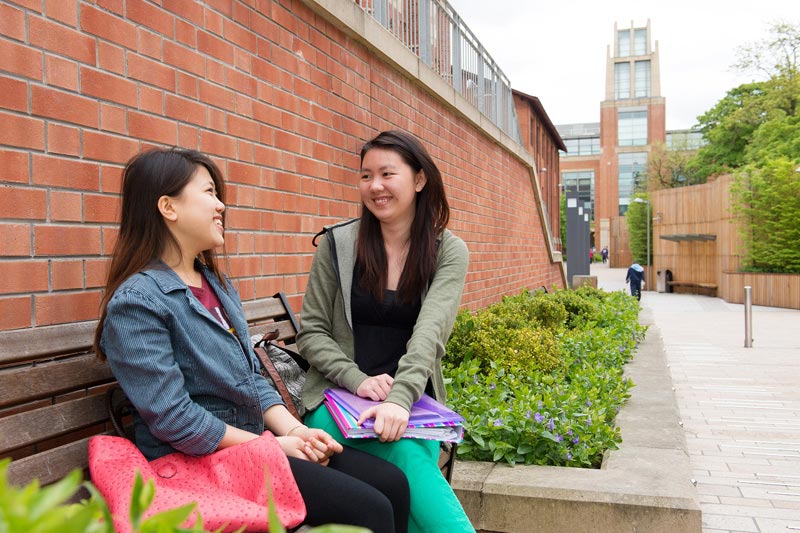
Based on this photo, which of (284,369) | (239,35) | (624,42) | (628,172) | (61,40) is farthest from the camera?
(624,42)

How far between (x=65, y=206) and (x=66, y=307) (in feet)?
1.14

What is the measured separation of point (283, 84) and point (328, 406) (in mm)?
2065

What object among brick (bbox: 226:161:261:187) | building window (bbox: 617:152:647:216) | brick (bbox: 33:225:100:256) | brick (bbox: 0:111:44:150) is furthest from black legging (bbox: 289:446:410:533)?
building window (bbox: 617:152:647:216)

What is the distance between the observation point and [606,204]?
79125mm

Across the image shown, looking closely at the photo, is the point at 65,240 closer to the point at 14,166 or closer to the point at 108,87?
the point at 14,166

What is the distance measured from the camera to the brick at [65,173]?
230 cm

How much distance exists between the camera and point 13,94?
7.18 ft

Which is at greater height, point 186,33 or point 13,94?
point 186,33

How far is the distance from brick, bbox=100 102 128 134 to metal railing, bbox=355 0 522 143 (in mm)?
3335

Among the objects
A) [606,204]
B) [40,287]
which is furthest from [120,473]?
[606,204]

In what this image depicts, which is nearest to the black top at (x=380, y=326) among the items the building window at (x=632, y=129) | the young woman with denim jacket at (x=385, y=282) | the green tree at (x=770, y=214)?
the young woman with denim jacket at (x=385, y=282)

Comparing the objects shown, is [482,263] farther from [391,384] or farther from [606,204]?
[606,204]

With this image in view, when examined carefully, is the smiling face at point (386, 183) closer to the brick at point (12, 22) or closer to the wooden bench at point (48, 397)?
the wooden bench at point (48, 397)

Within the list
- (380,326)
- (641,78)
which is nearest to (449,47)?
(380,326)
